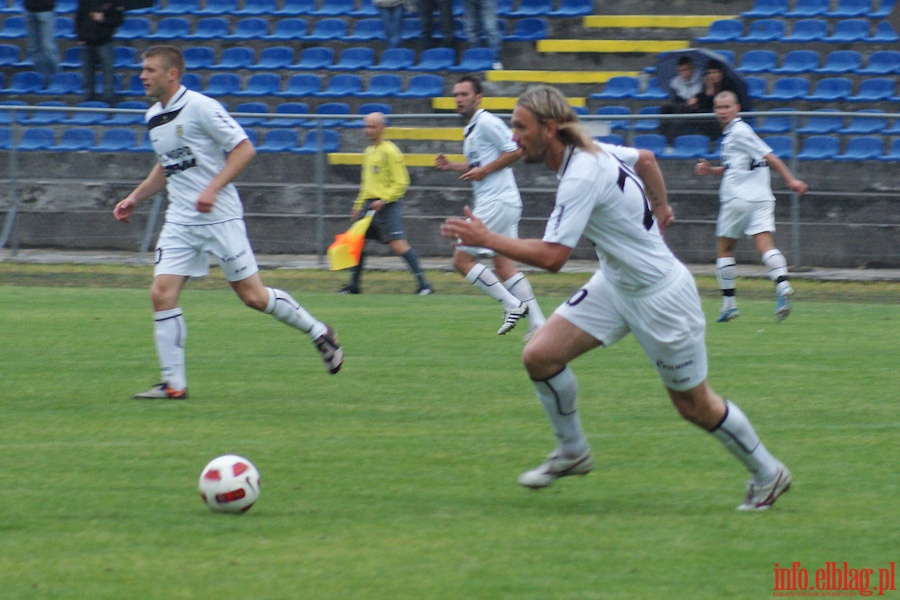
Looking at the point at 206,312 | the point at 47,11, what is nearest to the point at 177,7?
the point at 47,11

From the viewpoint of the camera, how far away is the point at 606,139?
57.2ft

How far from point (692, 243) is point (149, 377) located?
9746mm

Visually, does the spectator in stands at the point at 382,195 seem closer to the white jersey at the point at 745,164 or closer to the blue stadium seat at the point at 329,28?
the white jersey at the point at 745,164

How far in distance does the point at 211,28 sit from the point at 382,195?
28.2 ft

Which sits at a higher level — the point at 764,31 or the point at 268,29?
the point at 268,29

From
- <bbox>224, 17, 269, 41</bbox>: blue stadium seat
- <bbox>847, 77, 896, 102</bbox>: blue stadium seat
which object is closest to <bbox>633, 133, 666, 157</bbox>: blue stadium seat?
<bbox>847, 77, 896, 102</bbox>: blue stadium seat

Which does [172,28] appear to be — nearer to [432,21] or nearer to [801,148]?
[432,21]

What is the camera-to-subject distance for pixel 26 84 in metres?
21.8

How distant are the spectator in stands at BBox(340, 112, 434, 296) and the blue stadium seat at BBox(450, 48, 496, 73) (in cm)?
560

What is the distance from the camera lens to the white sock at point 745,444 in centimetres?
564

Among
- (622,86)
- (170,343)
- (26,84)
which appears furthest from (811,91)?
(170,343)

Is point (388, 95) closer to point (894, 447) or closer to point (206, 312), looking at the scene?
point (206, 312)

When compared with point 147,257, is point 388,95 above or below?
above

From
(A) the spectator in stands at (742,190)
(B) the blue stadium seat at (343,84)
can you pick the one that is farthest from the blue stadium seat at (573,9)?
(A) the spectator in stands at (742,190)
